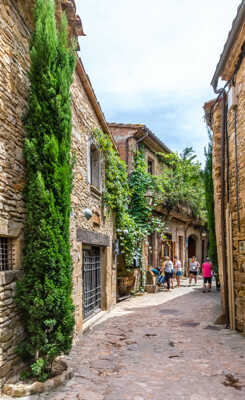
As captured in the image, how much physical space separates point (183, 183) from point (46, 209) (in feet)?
39.1

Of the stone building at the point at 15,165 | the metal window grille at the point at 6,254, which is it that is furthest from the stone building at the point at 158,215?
the metal window grille at the point at 6,254

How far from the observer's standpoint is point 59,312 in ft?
13.2

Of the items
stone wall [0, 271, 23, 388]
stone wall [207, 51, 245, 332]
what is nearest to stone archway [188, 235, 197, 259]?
stone wall [207, 51, 245, 332]

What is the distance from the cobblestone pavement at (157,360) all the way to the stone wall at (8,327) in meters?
0.47

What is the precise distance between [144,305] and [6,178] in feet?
23.1

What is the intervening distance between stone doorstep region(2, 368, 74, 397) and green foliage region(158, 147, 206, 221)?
10048 millimetres

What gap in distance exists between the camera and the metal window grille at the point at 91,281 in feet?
22.9

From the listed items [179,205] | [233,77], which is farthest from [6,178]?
[179,205]

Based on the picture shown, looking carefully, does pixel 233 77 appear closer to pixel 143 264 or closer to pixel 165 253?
pixel 143 264

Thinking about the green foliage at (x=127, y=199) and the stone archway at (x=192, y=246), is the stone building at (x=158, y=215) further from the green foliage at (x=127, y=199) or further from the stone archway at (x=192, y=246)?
the green foliage at (x=127, y=199)

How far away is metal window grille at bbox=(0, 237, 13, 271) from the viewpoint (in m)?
3.72

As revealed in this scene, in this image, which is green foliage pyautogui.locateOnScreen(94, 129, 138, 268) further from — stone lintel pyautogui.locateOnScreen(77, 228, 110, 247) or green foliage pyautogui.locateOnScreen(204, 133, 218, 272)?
green foliage pyautogui.locateOnScreen(204, 133, 218, 272)

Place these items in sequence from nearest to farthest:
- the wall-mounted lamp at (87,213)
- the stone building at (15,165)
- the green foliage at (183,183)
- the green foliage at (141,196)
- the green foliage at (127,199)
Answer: the stone building at (15,165)
the wall-mounted lamp at (87,213)
the green foliage at (127,199)
the green foliage at (141,196)
the green foliage at (183,183)

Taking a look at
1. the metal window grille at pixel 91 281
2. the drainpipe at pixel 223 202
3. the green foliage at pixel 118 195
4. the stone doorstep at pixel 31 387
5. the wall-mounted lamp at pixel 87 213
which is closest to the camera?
the stone doorstep at pixel 31 387
